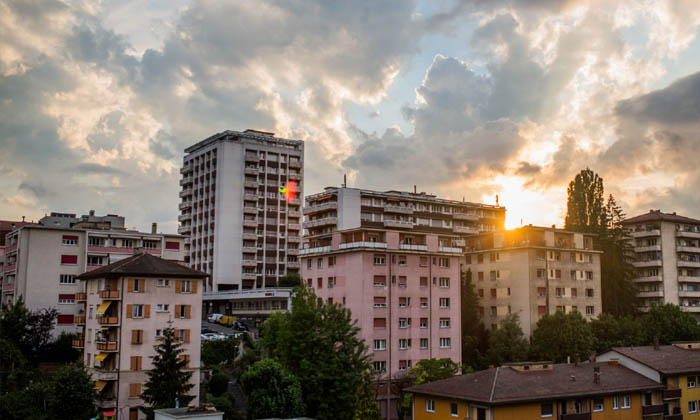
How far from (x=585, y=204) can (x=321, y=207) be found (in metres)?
51.1

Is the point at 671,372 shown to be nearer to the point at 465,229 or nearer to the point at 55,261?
the point at 55,261

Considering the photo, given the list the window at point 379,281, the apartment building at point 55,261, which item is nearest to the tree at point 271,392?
the window at point 379,281

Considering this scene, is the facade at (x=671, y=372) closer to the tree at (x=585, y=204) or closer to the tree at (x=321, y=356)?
the tree at (x=321, y=356)

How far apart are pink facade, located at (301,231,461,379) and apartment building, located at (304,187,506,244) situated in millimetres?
42247

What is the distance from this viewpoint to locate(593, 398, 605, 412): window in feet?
203

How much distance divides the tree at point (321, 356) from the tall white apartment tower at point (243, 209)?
253 ft

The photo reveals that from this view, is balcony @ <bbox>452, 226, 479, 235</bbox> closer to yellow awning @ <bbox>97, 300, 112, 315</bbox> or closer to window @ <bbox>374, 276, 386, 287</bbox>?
window @ <bbox>374, 276, 386, 287</bbox>

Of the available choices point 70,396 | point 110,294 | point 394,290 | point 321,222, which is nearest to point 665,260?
point 394,290

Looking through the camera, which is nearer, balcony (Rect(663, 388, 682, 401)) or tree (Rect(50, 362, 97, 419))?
tree (Rect(50, 362, 97, 419))

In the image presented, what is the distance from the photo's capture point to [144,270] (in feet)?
222

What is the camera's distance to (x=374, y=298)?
82375 millimetres

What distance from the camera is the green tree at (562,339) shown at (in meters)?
84.9

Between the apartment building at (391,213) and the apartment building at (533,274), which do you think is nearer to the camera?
the apartment building at (533,274)

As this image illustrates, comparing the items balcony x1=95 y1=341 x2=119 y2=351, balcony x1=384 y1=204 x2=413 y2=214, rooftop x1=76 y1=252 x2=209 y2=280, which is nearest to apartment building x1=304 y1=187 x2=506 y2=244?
balcony x1=384 y1=204 x2=413 y2=214
